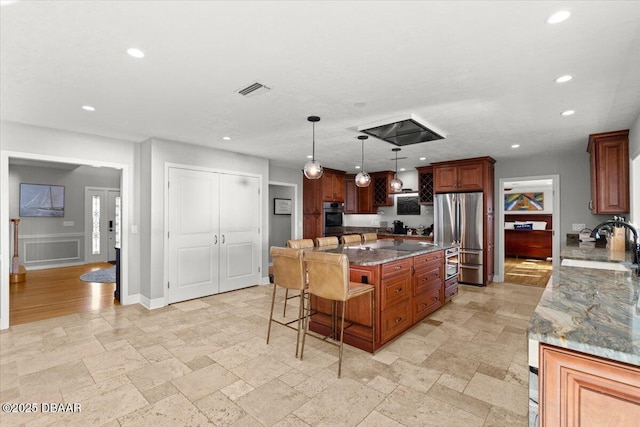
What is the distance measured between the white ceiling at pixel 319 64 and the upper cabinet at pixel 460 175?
1824 mm

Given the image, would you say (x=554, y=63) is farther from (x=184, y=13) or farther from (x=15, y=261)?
(x=15, y=261)

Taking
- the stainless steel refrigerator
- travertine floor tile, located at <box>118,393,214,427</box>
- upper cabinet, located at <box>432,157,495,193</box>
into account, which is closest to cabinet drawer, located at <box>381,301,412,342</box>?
travertine floor tile, located at <box>118,393,214,427</box>

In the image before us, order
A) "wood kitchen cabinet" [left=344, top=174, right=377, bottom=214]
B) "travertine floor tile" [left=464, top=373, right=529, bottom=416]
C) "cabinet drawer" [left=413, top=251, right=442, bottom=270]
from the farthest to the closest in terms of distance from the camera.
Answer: "wood kitchen cabinet" [left=344, top=174, right=377, bottom=214]
"cabinet drawer" [left=413, top=251, right=442, bottom=270]
"travertine floor tile" [left=464, top=373, right=529, bottom=416]

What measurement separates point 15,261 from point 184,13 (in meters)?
6.96

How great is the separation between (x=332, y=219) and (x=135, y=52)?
564 cm

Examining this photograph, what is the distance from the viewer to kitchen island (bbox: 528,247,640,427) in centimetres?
100

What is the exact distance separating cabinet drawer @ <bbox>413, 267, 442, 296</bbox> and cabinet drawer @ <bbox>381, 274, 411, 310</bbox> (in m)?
0.22

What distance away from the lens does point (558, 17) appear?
1.70 m

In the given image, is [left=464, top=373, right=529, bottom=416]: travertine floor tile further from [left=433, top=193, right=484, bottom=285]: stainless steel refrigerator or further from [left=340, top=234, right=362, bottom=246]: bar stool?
[left=433, top=193, right=484, bottom=285]: stainless steel refrigerator

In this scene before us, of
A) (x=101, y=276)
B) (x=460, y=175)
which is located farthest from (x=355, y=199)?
(x=101, y=276)

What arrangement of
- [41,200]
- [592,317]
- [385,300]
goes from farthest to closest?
1. [41,200]
2. [385,300]
3. [592,317]

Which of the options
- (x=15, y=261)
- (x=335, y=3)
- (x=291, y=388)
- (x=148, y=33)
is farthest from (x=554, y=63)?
(x=15, y=261)

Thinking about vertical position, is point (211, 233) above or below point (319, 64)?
below

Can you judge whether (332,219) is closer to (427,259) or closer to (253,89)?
(427,259)
